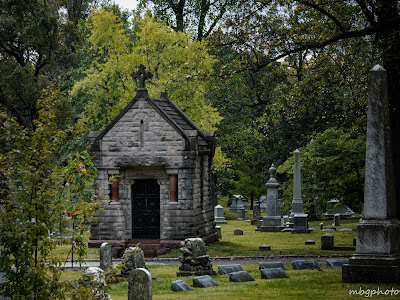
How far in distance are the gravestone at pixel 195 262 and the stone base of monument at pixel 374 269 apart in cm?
472

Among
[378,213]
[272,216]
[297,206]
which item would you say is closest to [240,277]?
[378,213]

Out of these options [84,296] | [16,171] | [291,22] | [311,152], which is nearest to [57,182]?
[16,171]

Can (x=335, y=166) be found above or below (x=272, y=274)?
above

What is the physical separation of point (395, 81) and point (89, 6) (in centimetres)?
3874

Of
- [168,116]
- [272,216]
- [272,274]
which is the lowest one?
[272,274]

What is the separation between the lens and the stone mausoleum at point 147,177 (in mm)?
24031

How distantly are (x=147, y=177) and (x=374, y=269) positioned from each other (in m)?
12.8

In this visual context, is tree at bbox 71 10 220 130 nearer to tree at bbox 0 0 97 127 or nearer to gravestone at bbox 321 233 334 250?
tree at bbox 0 0 97 127

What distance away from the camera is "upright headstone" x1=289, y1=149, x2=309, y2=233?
30203mm

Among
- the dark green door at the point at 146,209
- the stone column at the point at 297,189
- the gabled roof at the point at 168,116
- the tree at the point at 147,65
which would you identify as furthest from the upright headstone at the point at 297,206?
the dark green door at the point at 146,209

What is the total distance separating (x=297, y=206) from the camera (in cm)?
3169

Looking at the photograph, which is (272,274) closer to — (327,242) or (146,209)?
(327,242)

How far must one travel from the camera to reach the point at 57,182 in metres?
8.95

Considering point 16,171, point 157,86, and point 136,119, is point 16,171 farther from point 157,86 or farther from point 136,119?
point 157,86
